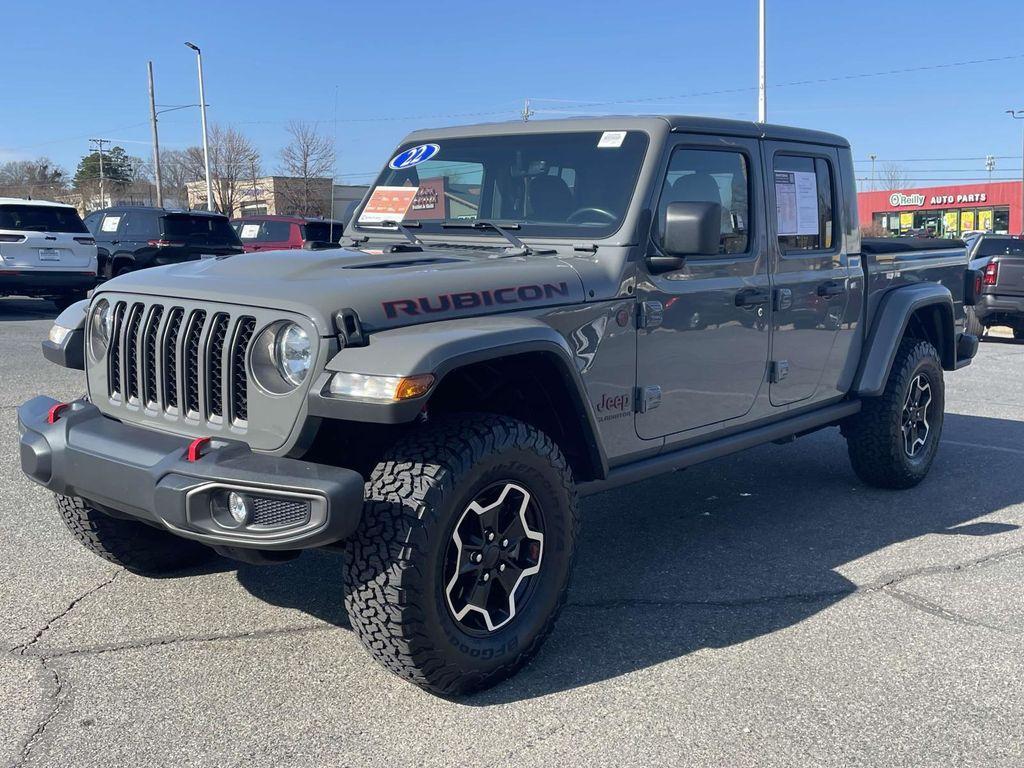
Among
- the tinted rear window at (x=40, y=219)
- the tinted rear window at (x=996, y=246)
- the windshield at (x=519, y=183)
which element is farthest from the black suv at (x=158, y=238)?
the tinted rear window at (x=996, y=246)

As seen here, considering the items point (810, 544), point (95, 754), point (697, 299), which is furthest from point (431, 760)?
point (810, 544)

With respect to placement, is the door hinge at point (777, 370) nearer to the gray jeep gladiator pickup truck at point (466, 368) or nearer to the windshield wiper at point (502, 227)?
the gray jeep gladiator pickup truck at point (466, 368)

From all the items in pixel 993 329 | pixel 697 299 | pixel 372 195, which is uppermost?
pixel 372 195

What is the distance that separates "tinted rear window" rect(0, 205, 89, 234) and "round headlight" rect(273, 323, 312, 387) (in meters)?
13.1

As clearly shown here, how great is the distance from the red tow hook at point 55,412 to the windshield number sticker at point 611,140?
2331mm

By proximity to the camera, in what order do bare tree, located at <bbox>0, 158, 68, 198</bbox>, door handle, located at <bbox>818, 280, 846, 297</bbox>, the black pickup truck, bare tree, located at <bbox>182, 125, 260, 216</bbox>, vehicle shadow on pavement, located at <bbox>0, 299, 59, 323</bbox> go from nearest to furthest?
door handle, located at <bbox>818, 280, 846, 297</bbox> < the black pickup truck < vehicle shadow on pavement, located at <bbox>0, 299, 59, 323</bbox> < bare tree, located at <bbox>182, 125, 260, 216</bbox> < bare tree, located at <bbox>0, 158, 68, 198</bbox>

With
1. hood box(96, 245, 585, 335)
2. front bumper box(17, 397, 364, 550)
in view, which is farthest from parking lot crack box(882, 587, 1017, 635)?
front bumper box(17, 397, 364, 550)

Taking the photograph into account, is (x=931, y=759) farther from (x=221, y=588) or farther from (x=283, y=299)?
(x=221, y=588)

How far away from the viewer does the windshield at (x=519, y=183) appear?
411 centimetres

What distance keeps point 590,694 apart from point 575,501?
2.16ft

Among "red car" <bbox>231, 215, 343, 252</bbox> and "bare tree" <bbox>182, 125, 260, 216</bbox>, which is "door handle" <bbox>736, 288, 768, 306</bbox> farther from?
"bare tree" <bbox>182, 125, 260, 216</bbox>

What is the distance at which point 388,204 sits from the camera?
4.70m

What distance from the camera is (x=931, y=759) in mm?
2918

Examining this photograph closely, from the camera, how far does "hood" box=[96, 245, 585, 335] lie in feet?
10.4
